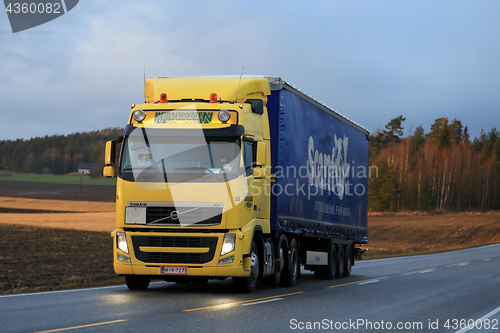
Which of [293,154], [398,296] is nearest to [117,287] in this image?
[293,154]

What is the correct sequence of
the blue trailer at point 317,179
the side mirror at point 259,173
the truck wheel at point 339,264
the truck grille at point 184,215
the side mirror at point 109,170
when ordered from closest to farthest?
the truck grille at point 184,215, the side mirror at point 109,170, the side mirror at point 259,173, the blue trailer at point 317,179, the truck wheel at point 339,264

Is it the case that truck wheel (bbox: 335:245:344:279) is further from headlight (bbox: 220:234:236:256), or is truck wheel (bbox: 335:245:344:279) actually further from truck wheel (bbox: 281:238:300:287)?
headlight (bbox: 220:234:236:256)

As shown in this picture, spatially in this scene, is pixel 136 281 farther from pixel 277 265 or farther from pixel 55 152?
pixel 55 152

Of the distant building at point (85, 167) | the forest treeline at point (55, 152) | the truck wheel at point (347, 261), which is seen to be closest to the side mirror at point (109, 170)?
the truck wheel at point (347, 261)

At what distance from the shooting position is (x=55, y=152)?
120 meters

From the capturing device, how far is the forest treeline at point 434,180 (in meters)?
113

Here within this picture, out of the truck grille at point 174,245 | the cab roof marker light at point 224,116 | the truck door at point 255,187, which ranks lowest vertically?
the truck grille at point 174,245

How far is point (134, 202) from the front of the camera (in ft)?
40.4

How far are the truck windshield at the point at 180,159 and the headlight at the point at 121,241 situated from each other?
1078 mm

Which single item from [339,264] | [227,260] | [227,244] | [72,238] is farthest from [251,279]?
[72,238]

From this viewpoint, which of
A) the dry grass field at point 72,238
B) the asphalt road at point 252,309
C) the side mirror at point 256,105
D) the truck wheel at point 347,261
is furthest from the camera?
the truck wheel at point 347,261

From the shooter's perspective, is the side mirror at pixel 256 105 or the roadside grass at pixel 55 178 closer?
the side mirror at pixel 256 105

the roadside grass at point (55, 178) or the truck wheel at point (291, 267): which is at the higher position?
the roadside grass at point (55, 178)

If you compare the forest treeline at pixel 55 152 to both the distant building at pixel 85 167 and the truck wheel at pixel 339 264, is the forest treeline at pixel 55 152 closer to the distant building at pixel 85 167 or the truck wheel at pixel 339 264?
the distant building at pixel 85 167
